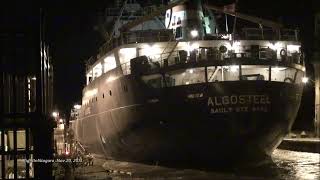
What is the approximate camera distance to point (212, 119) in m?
25.4

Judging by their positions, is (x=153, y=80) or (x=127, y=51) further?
(x=127, y=51)

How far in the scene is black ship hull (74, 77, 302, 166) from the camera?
2552cm

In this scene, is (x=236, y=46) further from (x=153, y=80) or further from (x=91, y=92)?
(x=91, y=92)

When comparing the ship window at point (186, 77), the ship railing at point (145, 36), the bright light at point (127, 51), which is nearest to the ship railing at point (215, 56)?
the ship window at point (186, 77)

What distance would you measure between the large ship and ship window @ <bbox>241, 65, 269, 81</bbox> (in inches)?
2.2

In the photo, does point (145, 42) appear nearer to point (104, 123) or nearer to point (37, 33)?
point (104, 123)

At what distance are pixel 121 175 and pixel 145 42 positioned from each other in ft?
32.5

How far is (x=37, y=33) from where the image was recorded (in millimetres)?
12922

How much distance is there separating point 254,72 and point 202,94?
4.73 m

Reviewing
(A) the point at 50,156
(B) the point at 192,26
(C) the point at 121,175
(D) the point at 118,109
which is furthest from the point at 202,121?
(A) the point at 50,156

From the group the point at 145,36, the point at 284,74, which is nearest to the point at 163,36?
the point at 145,36

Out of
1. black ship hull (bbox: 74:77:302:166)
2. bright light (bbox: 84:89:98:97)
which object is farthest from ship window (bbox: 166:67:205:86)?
bright light (bbox: 84:89:98:97)

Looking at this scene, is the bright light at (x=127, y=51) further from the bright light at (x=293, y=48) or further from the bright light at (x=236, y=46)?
the bright light at (x=293, y=48)

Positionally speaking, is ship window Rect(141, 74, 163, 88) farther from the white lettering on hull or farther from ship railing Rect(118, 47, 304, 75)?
the white lettering on hull
